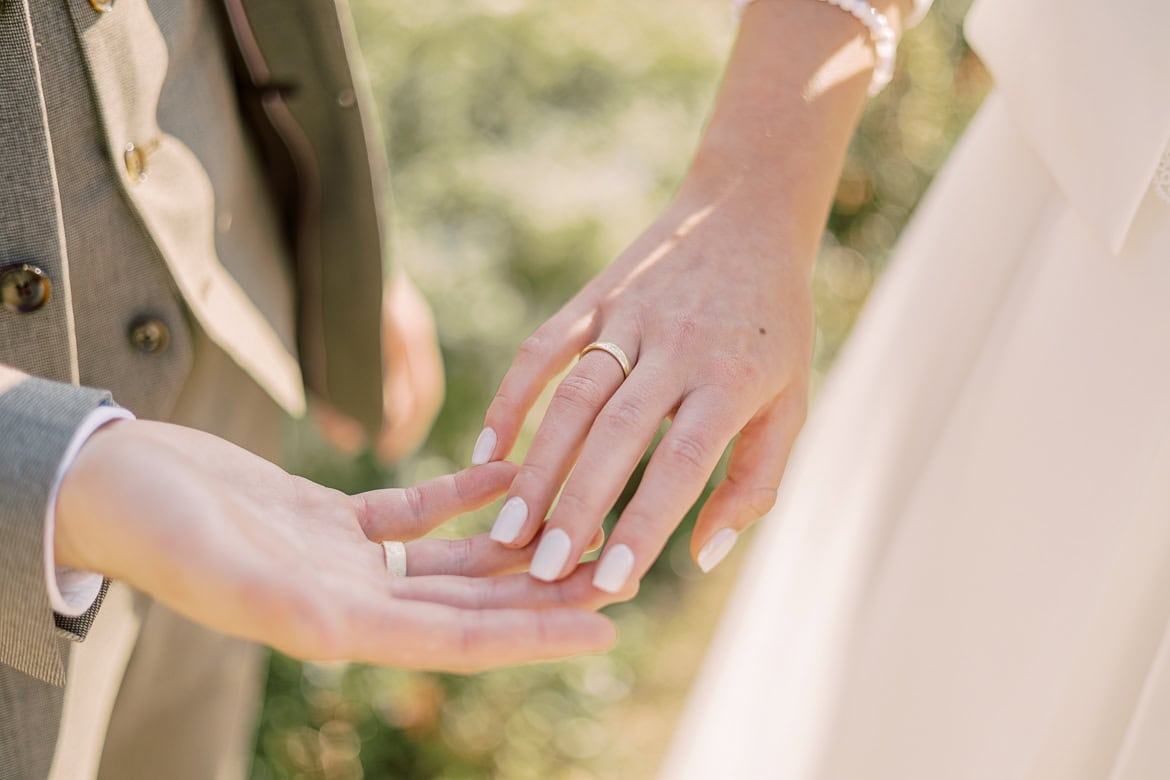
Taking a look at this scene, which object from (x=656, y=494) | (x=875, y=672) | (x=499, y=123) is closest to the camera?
(x=656, y=494)

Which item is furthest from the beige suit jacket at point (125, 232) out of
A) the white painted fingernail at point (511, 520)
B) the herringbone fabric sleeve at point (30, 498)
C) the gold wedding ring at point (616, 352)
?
the gold wedding ring at point (616, 352)

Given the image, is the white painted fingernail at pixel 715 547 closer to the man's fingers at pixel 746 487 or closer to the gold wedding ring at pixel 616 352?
the man's fingers at pixel 746 487

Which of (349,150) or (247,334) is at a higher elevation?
(349,150)

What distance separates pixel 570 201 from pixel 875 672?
147 cm

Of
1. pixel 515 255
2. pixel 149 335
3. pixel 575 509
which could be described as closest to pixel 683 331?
pixel 575 509

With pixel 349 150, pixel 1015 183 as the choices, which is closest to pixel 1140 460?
pixel 1015 183

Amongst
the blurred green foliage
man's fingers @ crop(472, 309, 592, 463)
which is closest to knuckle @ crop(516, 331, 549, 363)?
man's fingers @ crop(472, 309, 592, 463)

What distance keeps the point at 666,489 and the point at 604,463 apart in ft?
0.22

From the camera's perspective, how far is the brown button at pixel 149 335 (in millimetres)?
1045

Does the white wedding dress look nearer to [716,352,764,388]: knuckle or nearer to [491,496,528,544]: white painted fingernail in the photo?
[716,352,764,388]: knuckle

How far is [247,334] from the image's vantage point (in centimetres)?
121

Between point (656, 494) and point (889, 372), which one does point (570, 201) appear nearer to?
point (889, 372)

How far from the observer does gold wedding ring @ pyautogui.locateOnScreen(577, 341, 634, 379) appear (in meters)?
0.96

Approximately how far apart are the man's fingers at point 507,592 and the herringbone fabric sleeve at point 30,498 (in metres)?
0.27
